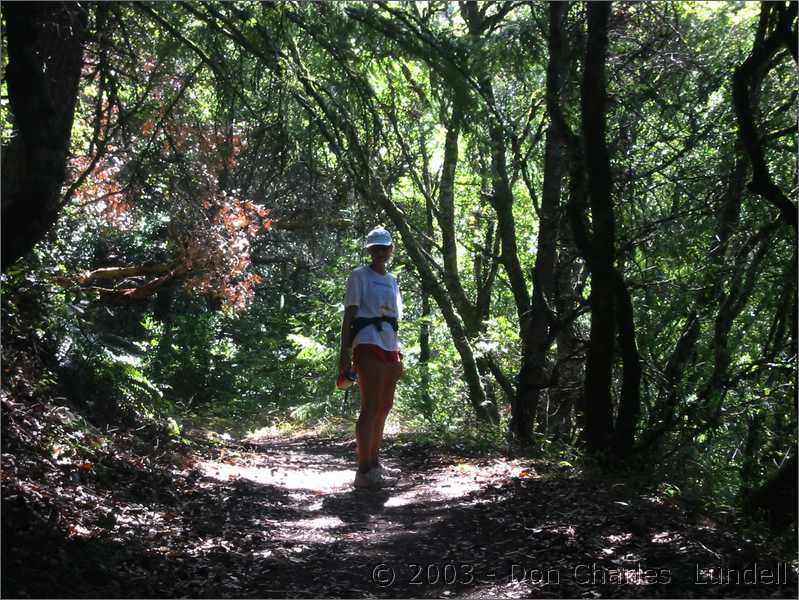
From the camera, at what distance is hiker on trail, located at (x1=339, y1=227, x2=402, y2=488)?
693cm

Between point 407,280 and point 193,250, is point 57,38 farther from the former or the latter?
point 407,280

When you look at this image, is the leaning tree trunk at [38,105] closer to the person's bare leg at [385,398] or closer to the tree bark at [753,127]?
the person's bare leg at [385,398]

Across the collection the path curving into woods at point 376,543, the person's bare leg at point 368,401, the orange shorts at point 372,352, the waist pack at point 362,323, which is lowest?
the path curving into woods at point 376,543

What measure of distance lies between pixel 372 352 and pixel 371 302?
0.42m

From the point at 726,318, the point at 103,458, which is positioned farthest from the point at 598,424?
the point at 103,458

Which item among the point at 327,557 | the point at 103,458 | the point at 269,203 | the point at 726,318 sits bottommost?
the point at 327,557

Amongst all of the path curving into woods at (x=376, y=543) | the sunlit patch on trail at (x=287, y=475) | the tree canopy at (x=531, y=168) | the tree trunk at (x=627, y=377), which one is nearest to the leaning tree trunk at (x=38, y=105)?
the tree canopy at (x=531, y=168)

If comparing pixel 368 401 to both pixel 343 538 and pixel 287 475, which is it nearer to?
pixel 343 538

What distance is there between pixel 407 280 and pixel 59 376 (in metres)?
8.55

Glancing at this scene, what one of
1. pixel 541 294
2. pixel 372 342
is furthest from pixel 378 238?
pixel 541 294

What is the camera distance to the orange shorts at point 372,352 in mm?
6926

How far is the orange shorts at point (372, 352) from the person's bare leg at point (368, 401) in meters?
0.03

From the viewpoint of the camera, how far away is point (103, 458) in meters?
6.14

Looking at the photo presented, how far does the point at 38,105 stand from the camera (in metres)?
4.64
